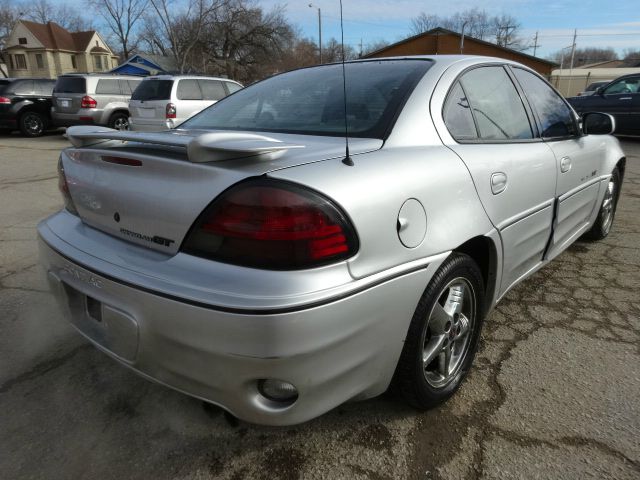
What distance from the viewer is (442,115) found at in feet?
6.87

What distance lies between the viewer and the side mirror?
136 inches

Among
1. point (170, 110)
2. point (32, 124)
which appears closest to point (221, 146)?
point (170, 110)

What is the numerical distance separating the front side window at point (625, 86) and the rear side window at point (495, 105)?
10790mm

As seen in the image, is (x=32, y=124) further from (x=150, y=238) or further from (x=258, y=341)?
(x=258, y=341)

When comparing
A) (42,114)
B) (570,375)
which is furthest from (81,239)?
(42,114)

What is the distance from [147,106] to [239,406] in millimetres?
9975

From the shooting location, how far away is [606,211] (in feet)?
13.8

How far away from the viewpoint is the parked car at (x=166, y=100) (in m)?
10.0

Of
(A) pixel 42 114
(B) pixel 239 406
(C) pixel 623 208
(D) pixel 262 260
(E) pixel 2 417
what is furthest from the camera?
(A) pixel 42 114

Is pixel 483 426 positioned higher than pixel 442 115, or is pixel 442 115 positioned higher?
pixel 442 115

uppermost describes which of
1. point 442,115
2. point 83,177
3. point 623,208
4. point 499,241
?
point 442,115

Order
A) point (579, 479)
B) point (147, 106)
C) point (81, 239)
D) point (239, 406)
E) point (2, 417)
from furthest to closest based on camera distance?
1. point (147, 106)
2. point (2, 417)
3. point (81, 239)
4. point (579, 479)
5. point (239, 406)

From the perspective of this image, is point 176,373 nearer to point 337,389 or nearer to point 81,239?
point 337,389

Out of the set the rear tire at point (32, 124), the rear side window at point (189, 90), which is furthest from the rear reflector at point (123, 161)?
the rear tire at point (32, 124)
